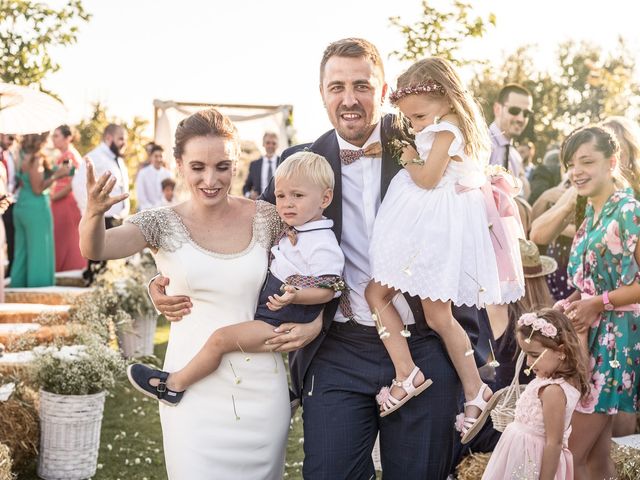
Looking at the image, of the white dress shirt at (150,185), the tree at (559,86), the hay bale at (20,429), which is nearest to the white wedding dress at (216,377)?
the hay bale at (20,429)

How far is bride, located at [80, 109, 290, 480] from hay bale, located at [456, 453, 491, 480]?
1.12m

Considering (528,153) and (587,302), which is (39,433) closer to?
(587,302)

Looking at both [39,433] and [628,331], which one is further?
[39,433]

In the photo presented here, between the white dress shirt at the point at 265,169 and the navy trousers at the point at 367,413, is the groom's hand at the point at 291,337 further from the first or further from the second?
the white dress shirt at the point at 265,169

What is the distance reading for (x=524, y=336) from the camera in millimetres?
4023

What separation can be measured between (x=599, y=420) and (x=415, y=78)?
1995 mm

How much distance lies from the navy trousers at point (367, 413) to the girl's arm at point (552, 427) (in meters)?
0.43

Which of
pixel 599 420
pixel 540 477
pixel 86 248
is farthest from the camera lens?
pixel 599 420

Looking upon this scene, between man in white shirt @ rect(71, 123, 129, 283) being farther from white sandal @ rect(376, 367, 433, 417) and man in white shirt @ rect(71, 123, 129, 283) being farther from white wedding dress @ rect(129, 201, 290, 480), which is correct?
white sandal @ rect(376, 367, 433, 417)

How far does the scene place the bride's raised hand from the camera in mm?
3131

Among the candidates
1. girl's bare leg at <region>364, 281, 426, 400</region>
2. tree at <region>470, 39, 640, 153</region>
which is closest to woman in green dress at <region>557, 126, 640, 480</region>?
girl's bare leg at <region>364, 281, 426, 400</region>

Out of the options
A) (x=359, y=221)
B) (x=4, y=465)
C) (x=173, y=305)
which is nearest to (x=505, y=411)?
(x=359, y=221)

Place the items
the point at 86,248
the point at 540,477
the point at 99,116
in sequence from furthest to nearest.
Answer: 1. the point at 99,116
2. the point at 540,477
3. the point at 86,248

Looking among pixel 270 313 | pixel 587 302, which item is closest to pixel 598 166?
pixel 587 302
